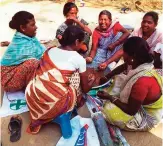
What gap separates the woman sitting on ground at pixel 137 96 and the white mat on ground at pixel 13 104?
0.89 m

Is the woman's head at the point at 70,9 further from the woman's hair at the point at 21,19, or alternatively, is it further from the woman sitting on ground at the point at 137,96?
the woman sitting on ground at the point at 137,96

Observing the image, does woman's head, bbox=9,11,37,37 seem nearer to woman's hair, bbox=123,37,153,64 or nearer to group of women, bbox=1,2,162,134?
group of women, bbox=1,2,162,134

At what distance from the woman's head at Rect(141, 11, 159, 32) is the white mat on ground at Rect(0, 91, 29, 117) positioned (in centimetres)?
163

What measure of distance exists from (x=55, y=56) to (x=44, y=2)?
4892 mm

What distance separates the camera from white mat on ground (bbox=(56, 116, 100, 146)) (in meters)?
2.30

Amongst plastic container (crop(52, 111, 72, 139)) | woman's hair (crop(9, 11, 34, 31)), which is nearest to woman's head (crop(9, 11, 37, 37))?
woman's hair (crop(9, 11, 34, 31))

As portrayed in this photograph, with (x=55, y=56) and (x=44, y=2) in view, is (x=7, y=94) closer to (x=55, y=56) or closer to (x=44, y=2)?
(x=55, y=56)

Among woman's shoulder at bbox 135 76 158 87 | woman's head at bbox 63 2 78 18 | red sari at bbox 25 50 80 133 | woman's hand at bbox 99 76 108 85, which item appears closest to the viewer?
woman's shoulder at bbox 135 76 158 87

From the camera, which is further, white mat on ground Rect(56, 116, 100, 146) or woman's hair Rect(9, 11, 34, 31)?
woman's hair Rect(9, 11, 34, 31)

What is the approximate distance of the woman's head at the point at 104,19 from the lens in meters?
3.52

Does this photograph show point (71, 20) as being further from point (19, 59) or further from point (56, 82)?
point (56, 82)

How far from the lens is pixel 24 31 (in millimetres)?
2936

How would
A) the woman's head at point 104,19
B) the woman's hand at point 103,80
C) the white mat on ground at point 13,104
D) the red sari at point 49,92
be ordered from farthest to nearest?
the woman's head at point 104,19
the woman's hand at point 103,80
the white mat on ground at point 13,104
the red sari at point 49,92

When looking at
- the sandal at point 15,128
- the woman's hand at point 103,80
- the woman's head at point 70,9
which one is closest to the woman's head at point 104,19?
the woman's head at point 70,9
